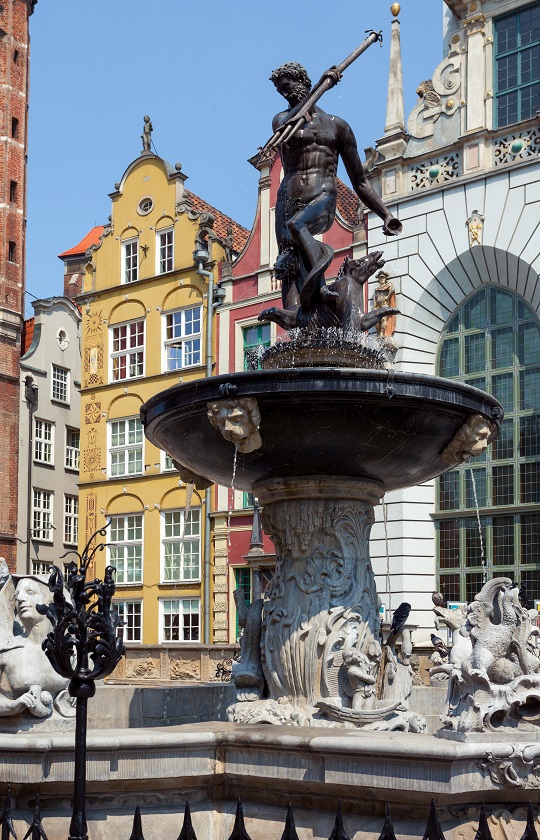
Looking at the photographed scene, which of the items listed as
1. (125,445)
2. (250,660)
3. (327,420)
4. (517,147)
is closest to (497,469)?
(517,147)

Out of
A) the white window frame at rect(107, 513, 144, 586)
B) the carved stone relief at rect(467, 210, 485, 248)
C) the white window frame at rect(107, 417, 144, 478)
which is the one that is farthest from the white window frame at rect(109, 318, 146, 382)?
the carved stone relief at rect(467, 210, 485, 248)

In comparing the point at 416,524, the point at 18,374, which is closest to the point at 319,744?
the point at 416,524

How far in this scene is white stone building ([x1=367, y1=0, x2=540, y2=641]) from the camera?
25922 mm

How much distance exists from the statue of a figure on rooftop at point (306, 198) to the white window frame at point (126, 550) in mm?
25619

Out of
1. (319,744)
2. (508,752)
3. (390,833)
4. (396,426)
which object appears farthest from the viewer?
Answer: (396,426)

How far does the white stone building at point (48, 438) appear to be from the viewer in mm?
42375

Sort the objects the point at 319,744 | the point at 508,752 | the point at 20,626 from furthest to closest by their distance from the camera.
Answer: the point at 20,626, the point at 319,744, the point at 508,752

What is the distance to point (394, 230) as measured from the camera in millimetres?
9773

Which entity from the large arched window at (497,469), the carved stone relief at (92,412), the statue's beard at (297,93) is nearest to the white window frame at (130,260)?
the carved stone relief at (92,412)

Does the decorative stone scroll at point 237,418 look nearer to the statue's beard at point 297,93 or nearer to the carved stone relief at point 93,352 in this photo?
the statue's beard at point 297,93

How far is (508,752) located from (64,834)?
2423mm

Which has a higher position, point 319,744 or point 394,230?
point 394,230

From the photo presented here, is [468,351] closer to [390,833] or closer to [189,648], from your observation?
[189,648]

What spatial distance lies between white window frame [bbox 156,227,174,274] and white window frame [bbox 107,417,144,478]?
457 cm
